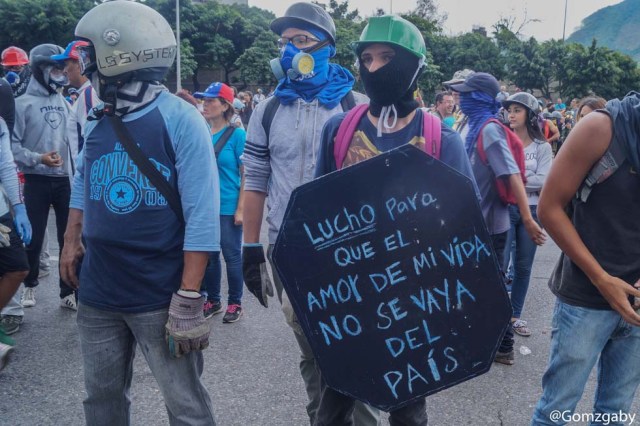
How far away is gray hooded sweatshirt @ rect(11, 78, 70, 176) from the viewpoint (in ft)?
15.0

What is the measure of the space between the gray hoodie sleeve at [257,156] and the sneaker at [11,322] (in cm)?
263

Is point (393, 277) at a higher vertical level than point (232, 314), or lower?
higher

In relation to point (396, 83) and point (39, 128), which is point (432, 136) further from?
point (39, 128)

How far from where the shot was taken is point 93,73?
7.23 ft

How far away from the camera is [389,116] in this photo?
2.15 meters

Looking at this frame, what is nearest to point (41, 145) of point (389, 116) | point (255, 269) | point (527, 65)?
point (255, 269)

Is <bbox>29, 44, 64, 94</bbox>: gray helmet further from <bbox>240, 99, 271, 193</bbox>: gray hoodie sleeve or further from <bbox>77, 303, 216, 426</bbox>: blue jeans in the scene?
<bbox>77, 303, 216, 426</bbox>: blue jeans

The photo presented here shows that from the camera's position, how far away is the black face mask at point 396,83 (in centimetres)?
205

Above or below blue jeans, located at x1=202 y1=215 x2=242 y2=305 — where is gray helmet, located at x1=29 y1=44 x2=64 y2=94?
above

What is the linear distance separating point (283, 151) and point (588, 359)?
→ 153cm

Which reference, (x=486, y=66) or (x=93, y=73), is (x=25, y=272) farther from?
(x=486, y=66)

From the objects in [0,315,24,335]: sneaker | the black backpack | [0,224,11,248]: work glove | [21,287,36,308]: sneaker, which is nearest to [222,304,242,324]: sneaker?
[0,315,24,335]: sneaker

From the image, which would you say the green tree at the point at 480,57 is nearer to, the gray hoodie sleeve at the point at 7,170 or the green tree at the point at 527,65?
the green tree at the point at 527,65

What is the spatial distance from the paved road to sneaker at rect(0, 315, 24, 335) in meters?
0.06
